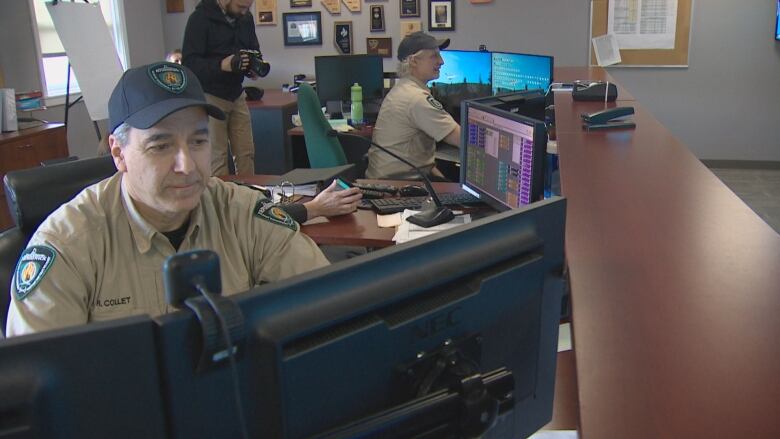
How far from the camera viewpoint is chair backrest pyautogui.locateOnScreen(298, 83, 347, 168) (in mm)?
3533

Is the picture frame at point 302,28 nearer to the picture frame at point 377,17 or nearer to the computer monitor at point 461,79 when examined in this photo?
the picture frame at point 377,17

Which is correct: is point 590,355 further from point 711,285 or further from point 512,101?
point 512,101

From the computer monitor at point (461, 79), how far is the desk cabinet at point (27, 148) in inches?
98.6

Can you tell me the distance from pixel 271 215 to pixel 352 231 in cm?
73

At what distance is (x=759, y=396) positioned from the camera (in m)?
0.78

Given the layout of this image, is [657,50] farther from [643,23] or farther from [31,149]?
[31,149]

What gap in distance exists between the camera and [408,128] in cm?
352

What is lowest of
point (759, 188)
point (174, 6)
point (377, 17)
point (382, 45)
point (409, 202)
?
point (759, 188)

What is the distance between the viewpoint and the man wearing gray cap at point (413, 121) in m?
3.44

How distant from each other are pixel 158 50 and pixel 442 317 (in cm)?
689

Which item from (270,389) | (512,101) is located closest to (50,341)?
(270,389)

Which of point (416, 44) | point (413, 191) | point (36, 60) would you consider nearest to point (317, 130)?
point (416, 44)

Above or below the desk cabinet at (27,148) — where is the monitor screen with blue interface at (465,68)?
above

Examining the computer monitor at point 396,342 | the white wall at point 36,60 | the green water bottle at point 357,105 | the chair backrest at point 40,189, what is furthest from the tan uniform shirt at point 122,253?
the white wall at point 36,60
